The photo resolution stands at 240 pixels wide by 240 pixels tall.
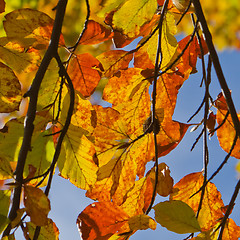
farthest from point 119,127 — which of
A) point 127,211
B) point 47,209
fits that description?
point 47,209

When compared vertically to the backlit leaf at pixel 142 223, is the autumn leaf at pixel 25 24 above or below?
above

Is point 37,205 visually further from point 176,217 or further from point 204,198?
point 204,198

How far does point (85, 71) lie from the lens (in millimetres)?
842

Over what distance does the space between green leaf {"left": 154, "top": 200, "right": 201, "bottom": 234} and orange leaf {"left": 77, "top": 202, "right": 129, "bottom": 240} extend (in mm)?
173

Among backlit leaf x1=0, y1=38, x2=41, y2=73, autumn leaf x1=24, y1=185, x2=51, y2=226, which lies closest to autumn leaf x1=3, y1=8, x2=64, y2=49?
backlit leaf x1=0, y1=38, x2=41, y2=73

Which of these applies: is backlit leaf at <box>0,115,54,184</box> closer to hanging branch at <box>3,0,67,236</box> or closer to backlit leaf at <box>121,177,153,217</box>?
hanging branch at <box>3,0,67,236</box>

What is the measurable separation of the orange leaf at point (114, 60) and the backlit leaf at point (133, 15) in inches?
3.0

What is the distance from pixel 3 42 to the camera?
764 mm

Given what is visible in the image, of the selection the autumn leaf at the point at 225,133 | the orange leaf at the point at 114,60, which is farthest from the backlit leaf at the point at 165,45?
the autumn leaf at the point at 225,133

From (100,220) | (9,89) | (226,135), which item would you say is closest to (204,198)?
(226,135)

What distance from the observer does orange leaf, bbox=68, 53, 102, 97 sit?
2.74 feet

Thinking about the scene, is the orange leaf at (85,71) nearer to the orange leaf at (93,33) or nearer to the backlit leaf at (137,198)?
the orange leaf at (93,33)

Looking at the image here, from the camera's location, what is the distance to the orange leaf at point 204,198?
0.90 metres

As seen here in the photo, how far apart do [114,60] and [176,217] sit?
0.37m
